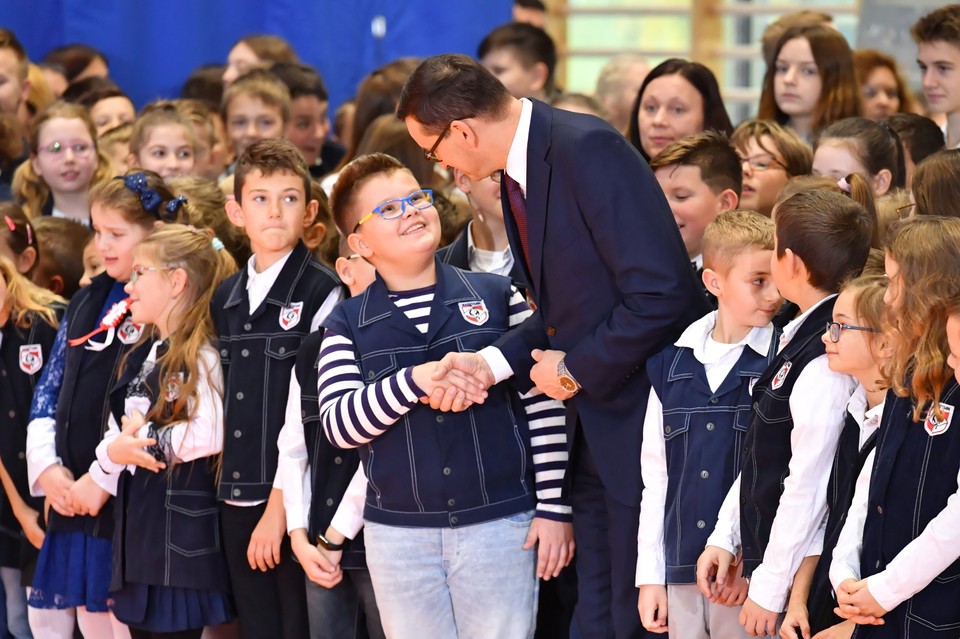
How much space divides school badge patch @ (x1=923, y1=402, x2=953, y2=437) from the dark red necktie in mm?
969

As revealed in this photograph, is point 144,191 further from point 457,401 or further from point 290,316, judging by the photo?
point 457,401

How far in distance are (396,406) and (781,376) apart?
900 millimetres

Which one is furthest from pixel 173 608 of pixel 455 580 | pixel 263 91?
pixel 263 91

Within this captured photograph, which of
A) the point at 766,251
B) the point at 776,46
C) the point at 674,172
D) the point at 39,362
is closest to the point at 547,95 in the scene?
the point at 776,46

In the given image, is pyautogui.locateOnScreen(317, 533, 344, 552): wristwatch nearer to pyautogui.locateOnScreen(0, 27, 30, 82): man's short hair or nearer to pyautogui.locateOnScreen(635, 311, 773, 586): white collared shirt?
pyautogui.locateOnScreen(635, 311, 773, 586): white collared shirt

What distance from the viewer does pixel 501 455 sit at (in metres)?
3.00

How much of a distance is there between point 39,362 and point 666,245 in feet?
7.34

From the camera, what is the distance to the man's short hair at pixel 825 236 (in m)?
2.59

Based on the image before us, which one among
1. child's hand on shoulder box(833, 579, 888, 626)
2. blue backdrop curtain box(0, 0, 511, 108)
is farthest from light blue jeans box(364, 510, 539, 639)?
blue backdrop curtain box(0, 0, 511, 108)

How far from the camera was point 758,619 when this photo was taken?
8.42 ft

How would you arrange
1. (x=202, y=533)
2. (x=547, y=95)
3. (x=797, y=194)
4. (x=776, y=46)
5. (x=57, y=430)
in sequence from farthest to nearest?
1. (x=547, y=95)
2. (x=776, y=46)
3. (x=57, y=430)
4. (x=202, y=533)
5. (x=797, y=194)

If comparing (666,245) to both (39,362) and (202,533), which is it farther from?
(39,362)

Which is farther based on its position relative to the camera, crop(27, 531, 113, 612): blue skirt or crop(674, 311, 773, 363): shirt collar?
crop(27, 531, 113, 612): blue skirt

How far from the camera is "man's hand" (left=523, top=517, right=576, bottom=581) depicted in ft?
9.77
